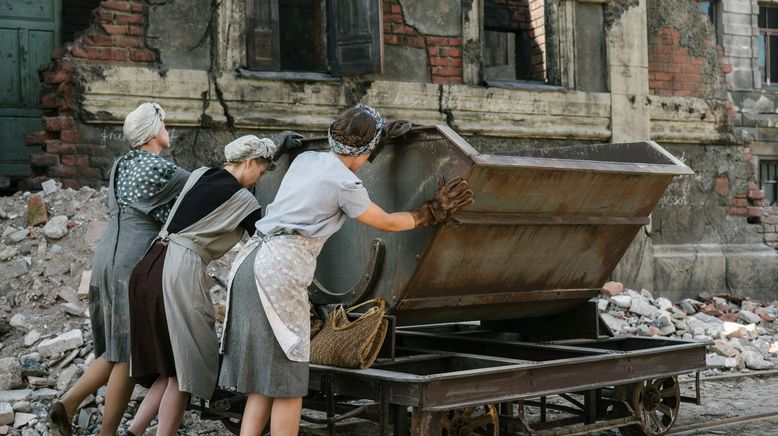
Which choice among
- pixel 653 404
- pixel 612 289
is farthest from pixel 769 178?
pixel 653 404

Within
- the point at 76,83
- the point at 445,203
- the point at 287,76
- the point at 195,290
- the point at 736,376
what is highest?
the point at 287,76

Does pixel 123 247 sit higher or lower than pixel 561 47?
lower

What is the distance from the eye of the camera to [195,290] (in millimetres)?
4512

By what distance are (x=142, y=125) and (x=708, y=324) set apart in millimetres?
6503

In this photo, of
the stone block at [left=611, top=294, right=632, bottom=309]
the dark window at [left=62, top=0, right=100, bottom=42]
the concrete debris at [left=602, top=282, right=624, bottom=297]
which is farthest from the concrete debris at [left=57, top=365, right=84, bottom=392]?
the dark window at [left=62, top=0, right=100, bottom=42]

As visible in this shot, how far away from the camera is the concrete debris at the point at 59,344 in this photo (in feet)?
20.5

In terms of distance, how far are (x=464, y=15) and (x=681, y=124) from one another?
3243mm

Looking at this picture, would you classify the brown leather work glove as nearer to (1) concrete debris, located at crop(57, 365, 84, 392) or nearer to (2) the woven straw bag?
(2) the woven straw bag

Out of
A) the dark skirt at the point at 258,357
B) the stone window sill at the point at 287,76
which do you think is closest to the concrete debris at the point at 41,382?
the dark skirt at the point at 258,357

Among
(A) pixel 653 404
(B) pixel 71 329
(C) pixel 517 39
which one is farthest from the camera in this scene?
(C) pixel 517 39

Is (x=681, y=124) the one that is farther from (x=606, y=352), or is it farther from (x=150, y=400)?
(x=150, y=400)

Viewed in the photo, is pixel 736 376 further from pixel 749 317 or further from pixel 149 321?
pixel 149 321

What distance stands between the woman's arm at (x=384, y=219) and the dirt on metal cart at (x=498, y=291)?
1.20ft

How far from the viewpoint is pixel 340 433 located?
18.1 ft
